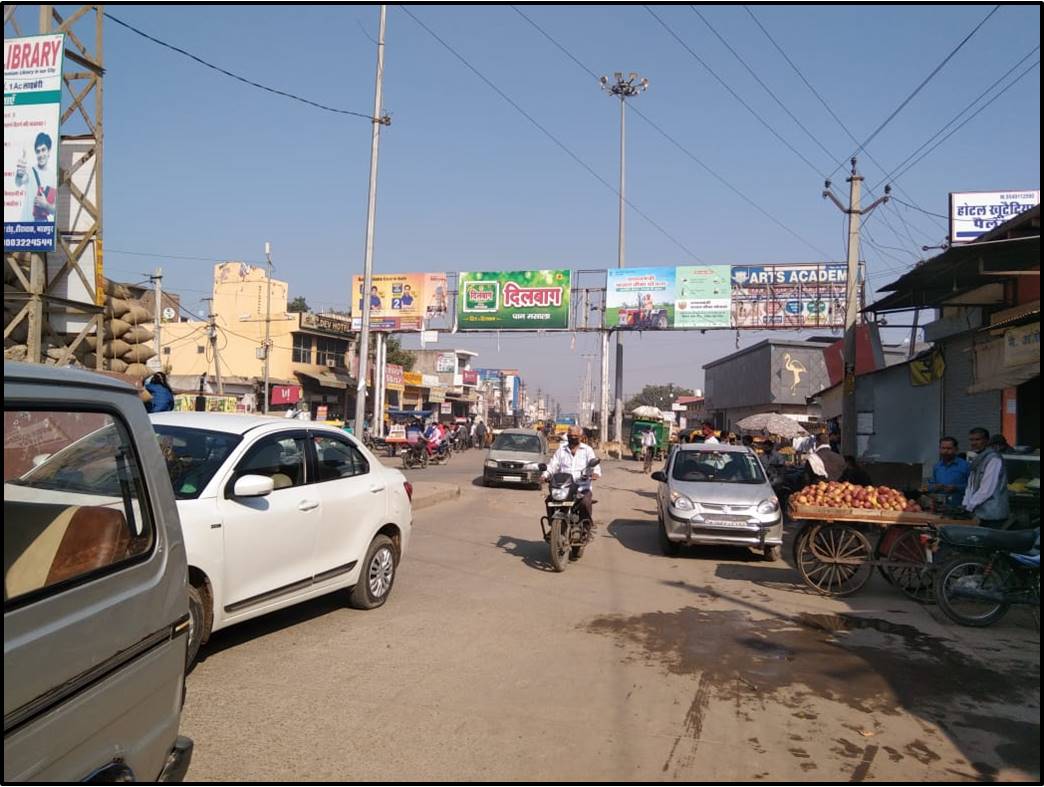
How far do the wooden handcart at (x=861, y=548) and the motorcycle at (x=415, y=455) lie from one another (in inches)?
741

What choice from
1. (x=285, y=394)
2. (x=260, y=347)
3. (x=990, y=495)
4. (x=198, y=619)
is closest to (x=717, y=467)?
(x=990, y=495)

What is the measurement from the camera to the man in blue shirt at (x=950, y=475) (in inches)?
364

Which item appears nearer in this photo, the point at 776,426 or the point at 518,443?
the point at 518,443

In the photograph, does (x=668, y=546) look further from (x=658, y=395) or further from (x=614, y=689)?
(x=658, y=395)

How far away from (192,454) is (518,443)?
16.8 m

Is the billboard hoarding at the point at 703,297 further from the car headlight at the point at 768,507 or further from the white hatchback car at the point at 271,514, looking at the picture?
the white hatchback car at the point at 271,514

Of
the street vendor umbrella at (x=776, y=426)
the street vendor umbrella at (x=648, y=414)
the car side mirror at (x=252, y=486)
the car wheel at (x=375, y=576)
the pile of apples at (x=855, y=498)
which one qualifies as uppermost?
the street vendor umbrella at (x=648, y=414)

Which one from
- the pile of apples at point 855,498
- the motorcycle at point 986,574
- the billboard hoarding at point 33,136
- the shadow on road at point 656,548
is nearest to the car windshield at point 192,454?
the pile of apples at point 855,498

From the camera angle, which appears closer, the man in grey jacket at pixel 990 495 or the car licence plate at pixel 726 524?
the man in grey jacket at pixel 990 495

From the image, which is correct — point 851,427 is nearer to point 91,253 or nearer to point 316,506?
point 316,506

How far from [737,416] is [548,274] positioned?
66.5 ft

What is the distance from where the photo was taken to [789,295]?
33.2 meters

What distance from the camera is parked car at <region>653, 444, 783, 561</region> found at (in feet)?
33.4

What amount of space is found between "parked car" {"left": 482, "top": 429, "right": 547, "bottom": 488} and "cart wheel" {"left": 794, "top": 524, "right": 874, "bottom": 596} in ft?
41.4
